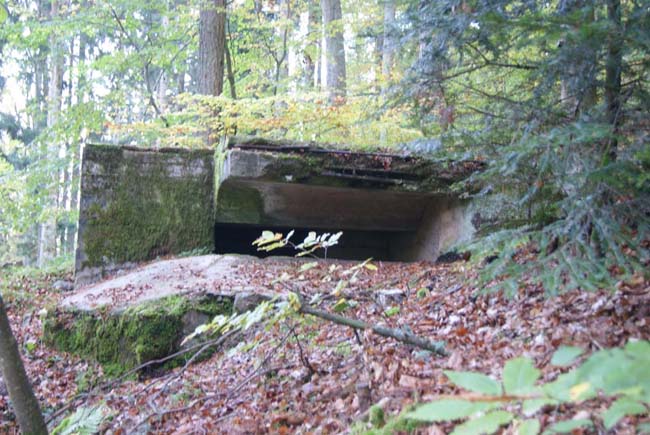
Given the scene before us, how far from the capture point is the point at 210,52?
1023 cm

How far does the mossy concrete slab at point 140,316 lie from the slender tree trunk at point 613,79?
3.31 metres

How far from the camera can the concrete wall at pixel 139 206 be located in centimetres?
748

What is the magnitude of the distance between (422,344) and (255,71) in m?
12.8

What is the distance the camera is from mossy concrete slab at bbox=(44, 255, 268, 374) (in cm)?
477

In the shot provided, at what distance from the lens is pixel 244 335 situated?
4.61m

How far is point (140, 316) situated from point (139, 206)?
10.4 feet

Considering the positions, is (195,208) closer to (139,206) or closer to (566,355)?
(139,206)

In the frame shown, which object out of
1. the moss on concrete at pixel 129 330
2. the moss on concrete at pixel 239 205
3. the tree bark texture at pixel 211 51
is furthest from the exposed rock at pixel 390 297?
the tree bark texture at pixel 211 51

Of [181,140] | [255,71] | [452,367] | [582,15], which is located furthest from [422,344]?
[255,71]

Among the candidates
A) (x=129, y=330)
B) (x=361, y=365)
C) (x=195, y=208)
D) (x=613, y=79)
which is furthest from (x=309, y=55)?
(x=361, y=365)

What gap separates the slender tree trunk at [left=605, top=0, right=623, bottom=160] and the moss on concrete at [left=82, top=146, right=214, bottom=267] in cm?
580

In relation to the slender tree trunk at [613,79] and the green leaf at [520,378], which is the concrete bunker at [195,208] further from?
the green leaf at [520,378]

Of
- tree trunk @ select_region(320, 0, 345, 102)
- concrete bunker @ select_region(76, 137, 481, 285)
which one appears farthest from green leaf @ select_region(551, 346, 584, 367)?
tree trunk @ select_region(320, 0, 345, 102)

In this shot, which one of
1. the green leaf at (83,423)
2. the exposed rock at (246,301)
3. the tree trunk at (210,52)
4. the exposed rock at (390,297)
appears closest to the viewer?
the green leaf at (83,423)
